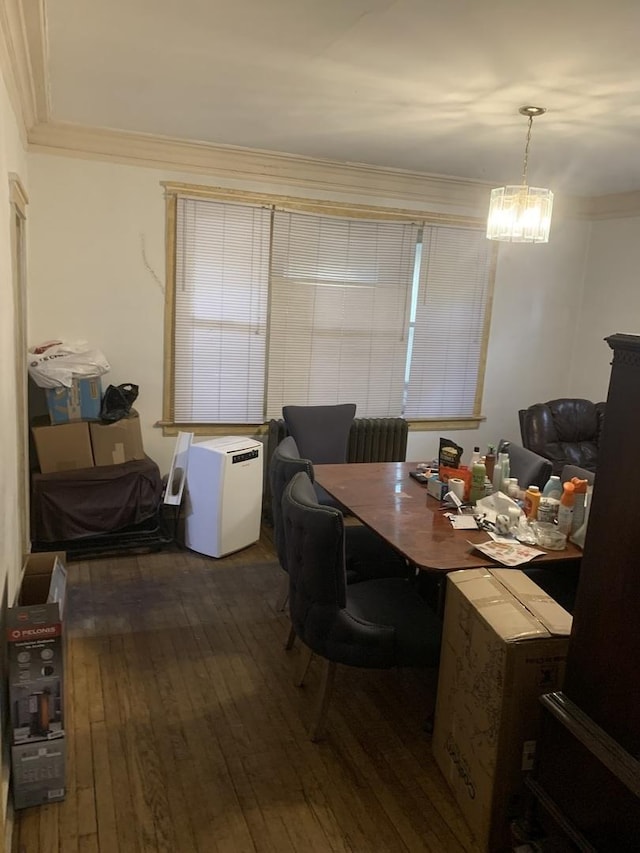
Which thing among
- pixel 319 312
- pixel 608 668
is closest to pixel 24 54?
pixel 319 312

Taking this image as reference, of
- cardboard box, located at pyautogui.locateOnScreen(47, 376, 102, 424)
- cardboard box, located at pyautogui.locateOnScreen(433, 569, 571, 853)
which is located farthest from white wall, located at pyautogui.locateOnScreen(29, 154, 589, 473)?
cardboard box, located at pyautogui.locateOnScreen(433, 569, 571, 853)

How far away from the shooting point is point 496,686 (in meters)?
1.96

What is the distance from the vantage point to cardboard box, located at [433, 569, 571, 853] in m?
1.94

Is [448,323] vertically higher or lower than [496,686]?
higher

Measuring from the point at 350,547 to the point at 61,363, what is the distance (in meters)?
2.03

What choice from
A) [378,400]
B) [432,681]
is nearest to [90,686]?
[432,681]

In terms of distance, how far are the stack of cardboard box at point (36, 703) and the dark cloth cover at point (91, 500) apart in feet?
5.64

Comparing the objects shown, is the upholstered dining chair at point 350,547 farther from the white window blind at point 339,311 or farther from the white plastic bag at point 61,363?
the white window blind at point 339,311

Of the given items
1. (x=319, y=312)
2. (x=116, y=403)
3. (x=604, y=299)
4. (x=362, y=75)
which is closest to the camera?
(x=362, y=75)

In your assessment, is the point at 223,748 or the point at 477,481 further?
the point at 477,481

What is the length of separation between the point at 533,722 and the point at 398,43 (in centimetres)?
228

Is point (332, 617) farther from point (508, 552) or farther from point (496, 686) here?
point (508, 552)

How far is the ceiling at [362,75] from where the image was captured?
6.98ft

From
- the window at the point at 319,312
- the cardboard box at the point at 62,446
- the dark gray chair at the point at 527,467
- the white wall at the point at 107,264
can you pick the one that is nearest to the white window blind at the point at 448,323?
the window at the point at 319,312
